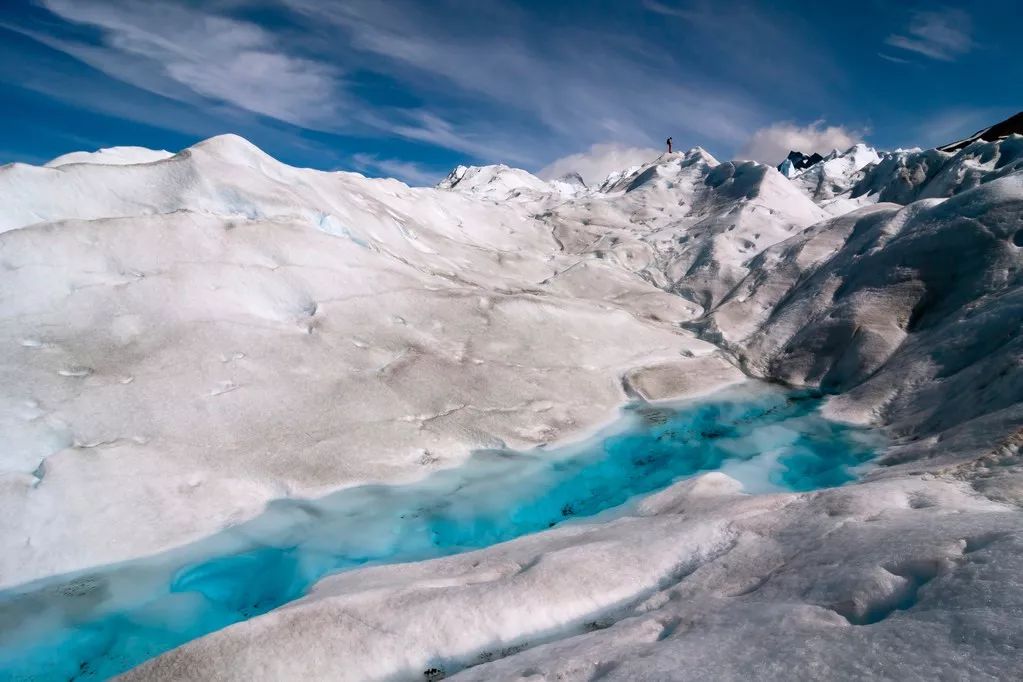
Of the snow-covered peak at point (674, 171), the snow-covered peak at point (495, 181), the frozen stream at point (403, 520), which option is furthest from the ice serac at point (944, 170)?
the snow-covered peak at point (495, 181)

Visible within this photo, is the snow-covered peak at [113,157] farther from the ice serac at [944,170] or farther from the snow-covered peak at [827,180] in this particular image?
the snow-covered peak at [827,180]

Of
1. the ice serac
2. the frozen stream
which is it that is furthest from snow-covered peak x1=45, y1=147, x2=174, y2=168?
the ice serac

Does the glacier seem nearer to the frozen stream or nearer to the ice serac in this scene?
the frozen stream

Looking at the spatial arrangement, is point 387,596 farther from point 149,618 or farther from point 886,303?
point 886,303

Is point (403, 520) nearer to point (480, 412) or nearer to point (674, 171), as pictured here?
point (480, 412)

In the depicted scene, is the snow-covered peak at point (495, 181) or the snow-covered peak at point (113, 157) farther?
the snow-covered peak at point (495, 181)

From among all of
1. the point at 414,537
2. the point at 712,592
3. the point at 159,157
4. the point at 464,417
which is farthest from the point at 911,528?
the point at 159,157
